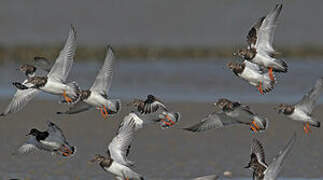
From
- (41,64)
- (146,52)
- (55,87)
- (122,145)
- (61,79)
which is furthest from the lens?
(146,52)

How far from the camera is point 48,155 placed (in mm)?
16391

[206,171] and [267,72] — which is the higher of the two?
[267,72]

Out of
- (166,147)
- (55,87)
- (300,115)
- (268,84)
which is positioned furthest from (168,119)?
(166,147)

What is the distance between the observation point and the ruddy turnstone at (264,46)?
13523 millimetres

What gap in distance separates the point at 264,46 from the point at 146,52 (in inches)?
777

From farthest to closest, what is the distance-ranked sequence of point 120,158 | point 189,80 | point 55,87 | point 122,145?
point 189,80
point 55,87
point 122,145
point 120,158

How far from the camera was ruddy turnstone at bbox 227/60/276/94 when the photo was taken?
13.6 metres

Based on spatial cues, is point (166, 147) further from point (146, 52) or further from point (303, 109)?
point (146, 52)

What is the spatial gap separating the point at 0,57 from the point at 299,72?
35.1ft

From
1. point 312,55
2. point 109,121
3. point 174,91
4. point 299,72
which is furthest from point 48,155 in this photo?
point 312,55

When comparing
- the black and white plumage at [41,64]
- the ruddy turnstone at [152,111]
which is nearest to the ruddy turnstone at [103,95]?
the ruddy turnstone at [152,111]

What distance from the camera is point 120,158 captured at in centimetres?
1291

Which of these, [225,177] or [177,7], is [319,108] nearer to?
[225,177]

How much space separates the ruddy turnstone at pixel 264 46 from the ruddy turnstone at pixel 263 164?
1074mm
